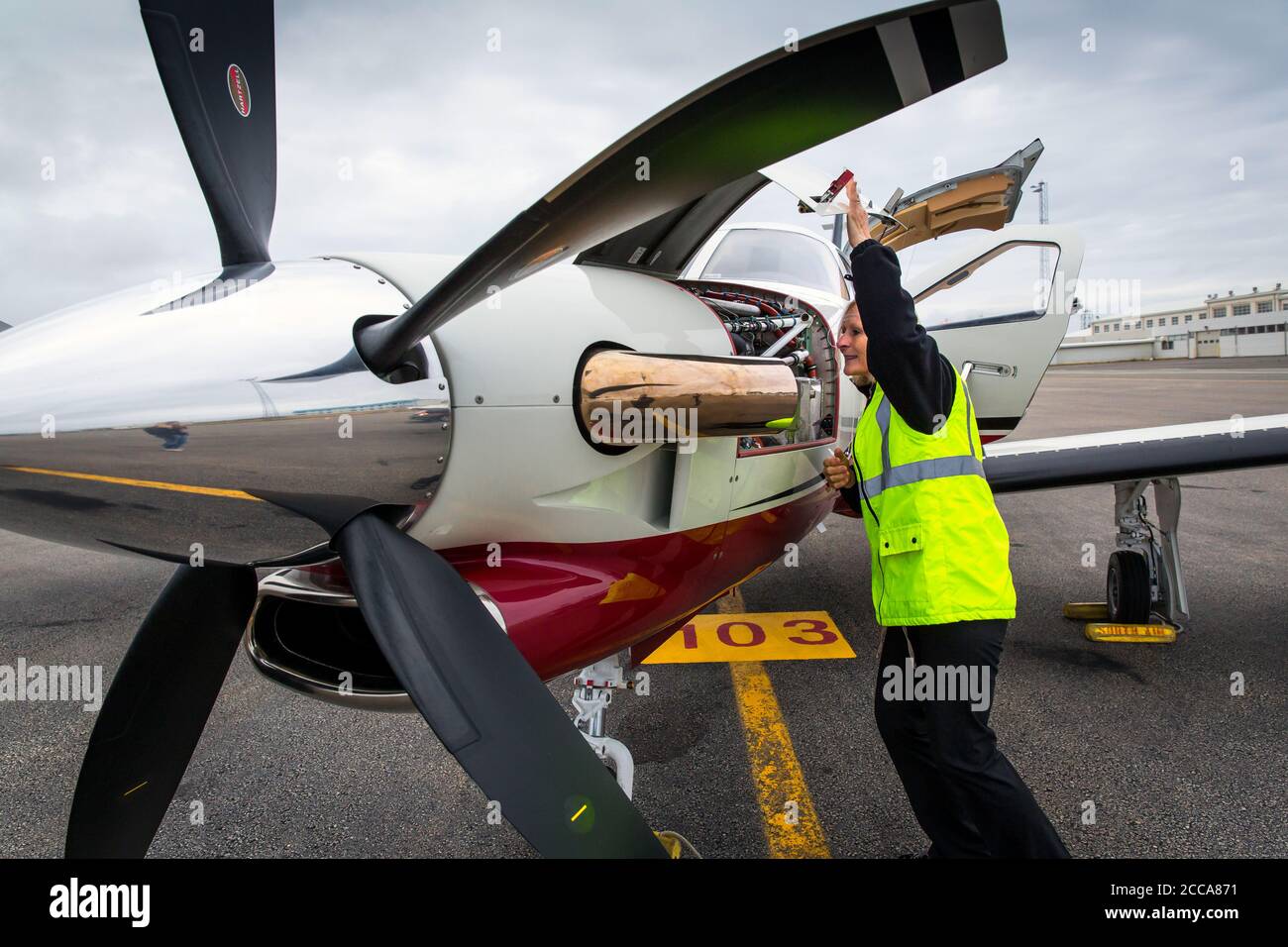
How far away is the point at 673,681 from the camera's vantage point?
159 inches

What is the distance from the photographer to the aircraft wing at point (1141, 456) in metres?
3.99

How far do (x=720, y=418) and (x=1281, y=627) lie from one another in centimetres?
474

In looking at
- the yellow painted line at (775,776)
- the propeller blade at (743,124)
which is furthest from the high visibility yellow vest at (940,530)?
the propeller blade at (743,124)

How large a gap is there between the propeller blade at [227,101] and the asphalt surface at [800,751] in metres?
2.09

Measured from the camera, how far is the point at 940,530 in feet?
7.06

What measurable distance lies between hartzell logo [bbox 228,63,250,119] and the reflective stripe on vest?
2072 mm

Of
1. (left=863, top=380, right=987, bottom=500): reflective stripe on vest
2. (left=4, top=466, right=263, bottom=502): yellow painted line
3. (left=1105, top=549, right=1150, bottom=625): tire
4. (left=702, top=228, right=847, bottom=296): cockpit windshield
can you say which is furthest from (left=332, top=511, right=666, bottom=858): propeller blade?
(left=1105, top=549, right=1150, bottom=625): tire

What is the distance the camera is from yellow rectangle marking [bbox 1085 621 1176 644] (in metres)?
4.38

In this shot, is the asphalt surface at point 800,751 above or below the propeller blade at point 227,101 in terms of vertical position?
below

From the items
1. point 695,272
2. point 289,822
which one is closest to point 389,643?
point 289,822

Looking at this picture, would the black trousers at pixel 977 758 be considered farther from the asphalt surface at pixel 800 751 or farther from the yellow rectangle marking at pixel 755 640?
the yellow rectangle marking at pixel 755 640
